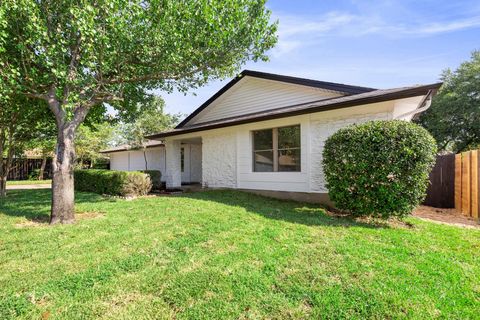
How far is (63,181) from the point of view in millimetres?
6297

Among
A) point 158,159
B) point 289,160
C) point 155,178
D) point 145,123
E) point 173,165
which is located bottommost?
point 155,178

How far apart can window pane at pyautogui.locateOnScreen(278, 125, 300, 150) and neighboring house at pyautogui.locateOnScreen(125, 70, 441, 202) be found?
0.12ft

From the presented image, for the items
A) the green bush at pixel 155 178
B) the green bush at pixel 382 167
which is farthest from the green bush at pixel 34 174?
the green bush at pixel 382 167

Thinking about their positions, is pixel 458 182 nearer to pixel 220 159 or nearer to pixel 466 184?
pixel 466 184

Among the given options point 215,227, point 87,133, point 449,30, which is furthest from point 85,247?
point 87,133

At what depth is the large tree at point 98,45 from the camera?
18.2ft

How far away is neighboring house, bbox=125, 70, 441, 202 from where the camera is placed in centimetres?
800

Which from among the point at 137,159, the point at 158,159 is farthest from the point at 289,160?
the point at 137,159

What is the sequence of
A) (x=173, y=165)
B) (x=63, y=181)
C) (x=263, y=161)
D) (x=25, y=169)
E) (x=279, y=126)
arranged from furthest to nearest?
1. (x=25, y=169)
2. (x=173, y=165)
3. (x=263, y=161)
4. (x=279, y=126)
5. (x=63, y=181)

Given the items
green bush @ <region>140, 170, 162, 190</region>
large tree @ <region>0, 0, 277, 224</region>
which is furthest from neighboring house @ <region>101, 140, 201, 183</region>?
large tree @ <region>0, 0, 277, 224</region>

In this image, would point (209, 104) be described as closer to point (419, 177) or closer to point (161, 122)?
point (419, 177)

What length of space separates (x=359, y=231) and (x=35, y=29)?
769cm

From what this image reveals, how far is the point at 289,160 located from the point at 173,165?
271 inches

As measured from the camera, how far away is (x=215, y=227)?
220 inches
